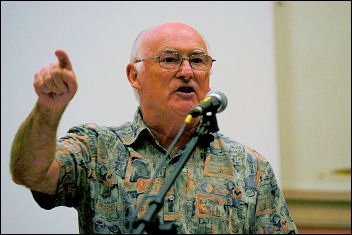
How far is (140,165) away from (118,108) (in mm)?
865

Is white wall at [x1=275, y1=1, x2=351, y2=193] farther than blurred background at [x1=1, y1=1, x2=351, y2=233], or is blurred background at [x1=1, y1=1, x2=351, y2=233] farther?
white wall at [x1=275, y1=1, x2=351, y2=193]

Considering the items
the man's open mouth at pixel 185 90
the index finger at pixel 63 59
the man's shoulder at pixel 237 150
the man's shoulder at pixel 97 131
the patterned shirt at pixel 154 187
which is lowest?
the patterned shirt at pixel 154 187

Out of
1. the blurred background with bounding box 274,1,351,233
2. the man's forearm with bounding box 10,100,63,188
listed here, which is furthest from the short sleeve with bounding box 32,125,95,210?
the blurred background with bounding box 274,1,351,233

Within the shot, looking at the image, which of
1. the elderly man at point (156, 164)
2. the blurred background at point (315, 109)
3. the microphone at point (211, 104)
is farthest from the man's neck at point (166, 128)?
the blurred background at point (315, 109)

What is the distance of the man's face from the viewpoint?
1.50 m

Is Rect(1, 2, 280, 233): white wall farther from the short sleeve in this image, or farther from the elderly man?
the short sleeve

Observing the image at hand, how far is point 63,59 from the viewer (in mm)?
998

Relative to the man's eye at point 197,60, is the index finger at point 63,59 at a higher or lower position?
lower

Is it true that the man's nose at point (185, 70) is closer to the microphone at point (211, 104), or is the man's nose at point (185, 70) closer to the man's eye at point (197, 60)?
the man's eye at point (197, 60)

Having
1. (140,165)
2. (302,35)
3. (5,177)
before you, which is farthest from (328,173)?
(5,177)

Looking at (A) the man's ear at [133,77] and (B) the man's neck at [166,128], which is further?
(A) the man's ear at [133,77]

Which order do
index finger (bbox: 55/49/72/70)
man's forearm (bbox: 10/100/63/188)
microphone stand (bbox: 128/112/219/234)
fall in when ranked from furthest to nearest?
man's forearm (bbox: 10/100/63/188) → index finger (bbox: 55/49/72/70) → microphone stand (bbox: 128/112/219/234)

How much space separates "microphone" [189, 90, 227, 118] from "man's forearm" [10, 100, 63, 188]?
1.33 feet

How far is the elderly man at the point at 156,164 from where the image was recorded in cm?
123
